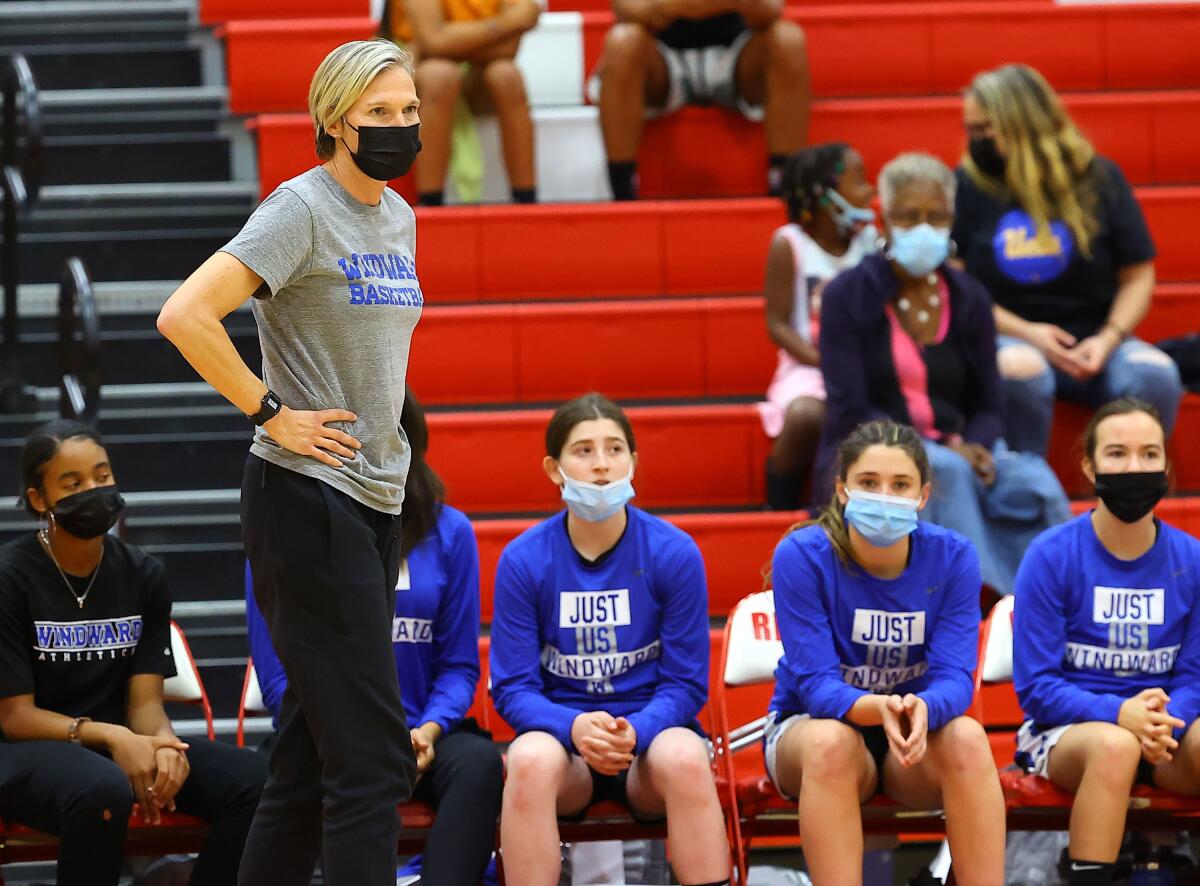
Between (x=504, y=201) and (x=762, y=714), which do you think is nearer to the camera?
(x=762, y=714)

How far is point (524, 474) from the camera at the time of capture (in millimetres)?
5168

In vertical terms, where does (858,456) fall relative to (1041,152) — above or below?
below

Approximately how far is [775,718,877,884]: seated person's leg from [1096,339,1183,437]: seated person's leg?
1866 millimetres

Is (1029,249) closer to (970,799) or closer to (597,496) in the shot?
(597,496)

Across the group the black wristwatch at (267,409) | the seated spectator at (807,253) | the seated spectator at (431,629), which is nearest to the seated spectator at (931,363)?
the seated spectator at (807,253)

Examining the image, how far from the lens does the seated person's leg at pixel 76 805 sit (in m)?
3.55

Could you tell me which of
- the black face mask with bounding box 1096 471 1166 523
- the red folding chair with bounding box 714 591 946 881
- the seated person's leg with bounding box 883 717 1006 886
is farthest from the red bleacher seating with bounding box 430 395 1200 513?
the seated person's leg with bounding box 883 717 1006 886

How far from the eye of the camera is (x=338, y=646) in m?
2.67

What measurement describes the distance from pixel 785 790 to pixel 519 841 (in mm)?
560

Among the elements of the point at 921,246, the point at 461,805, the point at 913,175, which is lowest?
the point at 461,805

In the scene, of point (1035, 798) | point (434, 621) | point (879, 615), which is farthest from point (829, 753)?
point (434, 621)

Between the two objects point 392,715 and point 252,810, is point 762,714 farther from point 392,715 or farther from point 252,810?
point 392,715

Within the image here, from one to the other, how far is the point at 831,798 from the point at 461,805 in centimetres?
72

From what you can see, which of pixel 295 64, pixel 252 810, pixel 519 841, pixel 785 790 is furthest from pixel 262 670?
pixel 295 64
